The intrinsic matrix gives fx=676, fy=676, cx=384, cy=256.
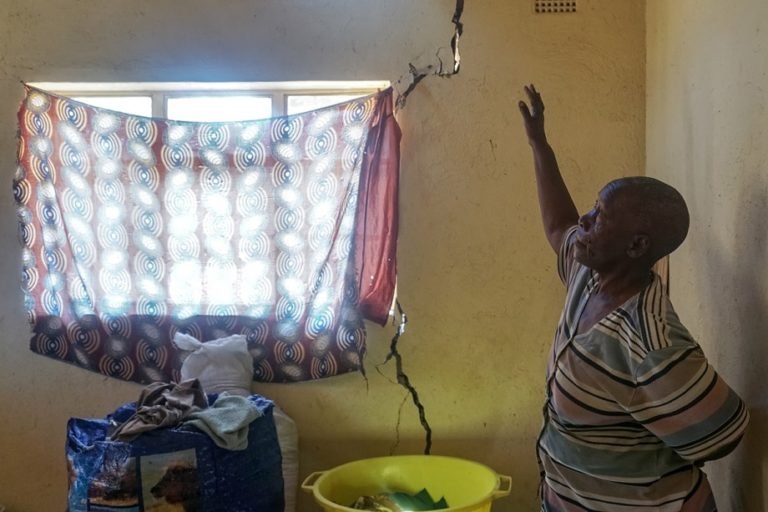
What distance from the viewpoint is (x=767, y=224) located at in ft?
3.99

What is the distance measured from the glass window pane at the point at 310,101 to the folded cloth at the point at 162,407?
0.97 metres

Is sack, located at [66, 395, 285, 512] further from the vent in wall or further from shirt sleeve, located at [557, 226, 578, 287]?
the vent in wall

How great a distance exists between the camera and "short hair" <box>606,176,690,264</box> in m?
1.14

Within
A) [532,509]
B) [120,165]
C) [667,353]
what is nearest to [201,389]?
[120,165]

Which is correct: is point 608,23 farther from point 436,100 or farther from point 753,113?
point 753,113

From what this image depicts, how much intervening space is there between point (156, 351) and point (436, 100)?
1234 mm

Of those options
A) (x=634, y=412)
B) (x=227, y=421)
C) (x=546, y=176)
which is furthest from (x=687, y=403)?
(x=227, y=421)

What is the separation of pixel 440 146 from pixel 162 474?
1.27 m

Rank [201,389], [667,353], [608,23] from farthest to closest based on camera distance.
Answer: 1. [608,23]
2. [201,389]
3. [667,353]

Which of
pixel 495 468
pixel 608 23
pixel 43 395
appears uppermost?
pixel 608 23

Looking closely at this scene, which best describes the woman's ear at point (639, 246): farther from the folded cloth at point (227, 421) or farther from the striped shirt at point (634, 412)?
the folded cloth at point (227, 421)

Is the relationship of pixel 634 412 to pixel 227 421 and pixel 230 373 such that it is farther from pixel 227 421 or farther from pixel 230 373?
pixel 230 373

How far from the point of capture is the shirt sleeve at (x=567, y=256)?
1433 millimetres

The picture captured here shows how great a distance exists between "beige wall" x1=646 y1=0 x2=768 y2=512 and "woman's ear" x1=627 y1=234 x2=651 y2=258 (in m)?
0.25
